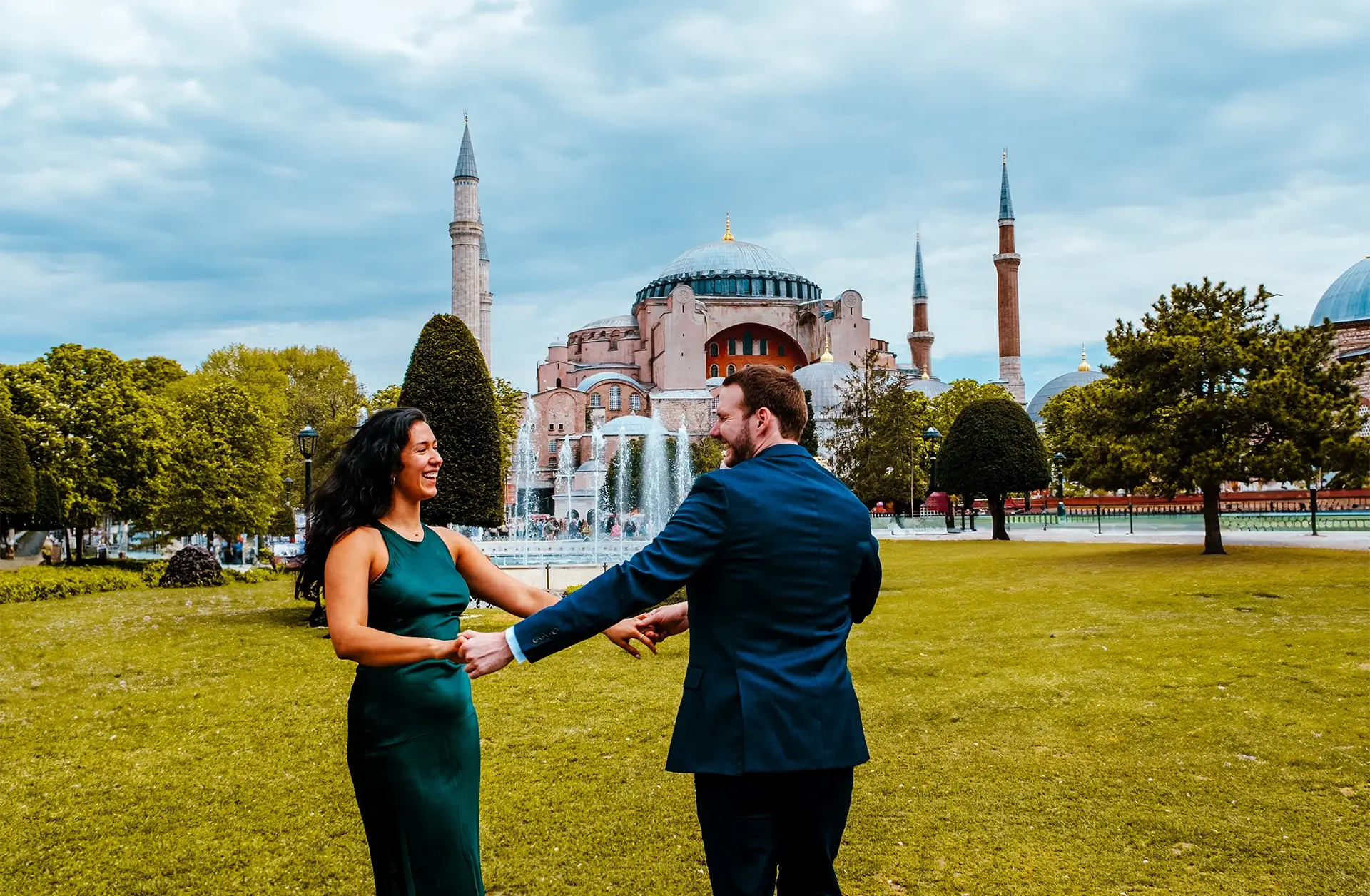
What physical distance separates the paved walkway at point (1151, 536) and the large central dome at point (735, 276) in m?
44.4

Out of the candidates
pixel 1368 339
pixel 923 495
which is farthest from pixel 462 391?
pixel 1368 339

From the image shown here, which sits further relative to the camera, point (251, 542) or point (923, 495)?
point (923, 495)

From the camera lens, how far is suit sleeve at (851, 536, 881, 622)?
2.73 m

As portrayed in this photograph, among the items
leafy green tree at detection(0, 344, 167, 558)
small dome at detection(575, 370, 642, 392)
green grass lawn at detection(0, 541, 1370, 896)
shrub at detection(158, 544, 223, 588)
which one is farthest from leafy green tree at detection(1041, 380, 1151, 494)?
small dome at detection(575, 370, 642, 392)

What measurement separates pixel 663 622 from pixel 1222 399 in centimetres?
1645

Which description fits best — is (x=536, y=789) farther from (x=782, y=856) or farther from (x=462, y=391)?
(x=462, y=391)

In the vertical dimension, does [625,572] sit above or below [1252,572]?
above

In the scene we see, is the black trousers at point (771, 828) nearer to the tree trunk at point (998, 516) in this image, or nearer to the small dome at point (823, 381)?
the tree trunk at point (998, 516)

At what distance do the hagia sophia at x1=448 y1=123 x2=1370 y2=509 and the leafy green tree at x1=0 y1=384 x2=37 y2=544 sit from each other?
30.5m

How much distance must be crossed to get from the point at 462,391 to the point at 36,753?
24.1ft

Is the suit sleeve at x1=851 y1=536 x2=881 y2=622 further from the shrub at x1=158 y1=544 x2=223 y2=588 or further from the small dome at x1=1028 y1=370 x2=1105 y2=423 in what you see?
the small dome at x1=1028 y1=370 x2=1105 y2=423

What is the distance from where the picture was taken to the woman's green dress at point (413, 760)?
275cm

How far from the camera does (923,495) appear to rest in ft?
148

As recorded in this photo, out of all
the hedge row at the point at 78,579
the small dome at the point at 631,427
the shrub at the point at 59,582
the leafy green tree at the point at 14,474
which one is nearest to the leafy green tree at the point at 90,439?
the leafy green tree at the point at 14,474
